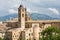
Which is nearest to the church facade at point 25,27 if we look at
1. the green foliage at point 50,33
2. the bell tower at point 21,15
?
the bell tower at point 21,15

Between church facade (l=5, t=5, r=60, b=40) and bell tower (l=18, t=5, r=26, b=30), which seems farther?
bell tower (l=18, t=5, r=26, b=30)

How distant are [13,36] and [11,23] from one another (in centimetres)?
1073

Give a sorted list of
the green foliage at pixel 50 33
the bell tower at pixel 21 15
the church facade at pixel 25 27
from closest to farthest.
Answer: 1. the green foliage at pixel 50 33
2. the church facade at pixel 25 27
3. the bell tower at pixel 21 15

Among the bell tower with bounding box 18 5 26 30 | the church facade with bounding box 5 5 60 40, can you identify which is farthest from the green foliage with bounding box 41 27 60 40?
the bell tower with bounding box 18 5 26 30

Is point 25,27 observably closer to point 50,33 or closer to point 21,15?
point 21,15

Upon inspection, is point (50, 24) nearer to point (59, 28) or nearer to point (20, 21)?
point (59, 28)

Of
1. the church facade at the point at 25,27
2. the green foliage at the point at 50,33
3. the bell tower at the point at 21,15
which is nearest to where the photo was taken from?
the green foliage at the point at 50,33

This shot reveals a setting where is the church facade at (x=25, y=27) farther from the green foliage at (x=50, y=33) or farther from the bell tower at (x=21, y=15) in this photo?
the green foliage at (x=50, y=33)

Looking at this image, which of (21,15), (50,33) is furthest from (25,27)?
(50,33)

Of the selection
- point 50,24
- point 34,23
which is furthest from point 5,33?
point 50,24

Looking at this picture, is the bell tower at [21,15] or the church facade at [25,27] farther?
the bell tower at [21,15]

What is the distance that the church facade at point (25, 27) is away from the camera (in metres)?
68.2

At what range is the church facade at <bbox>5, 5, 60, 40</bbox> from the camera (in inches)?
2687

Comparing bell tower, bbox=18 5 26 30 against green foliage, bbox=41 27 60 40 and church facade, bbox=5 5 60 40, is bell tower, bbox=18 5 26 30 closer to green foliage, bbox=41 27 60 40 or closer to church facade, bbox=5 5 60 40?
church facade, bbox=5 5 60 40
